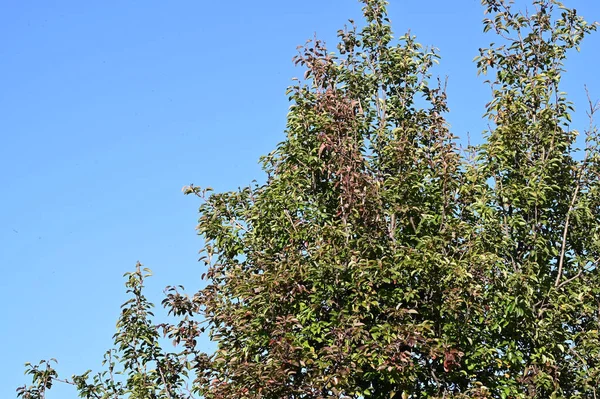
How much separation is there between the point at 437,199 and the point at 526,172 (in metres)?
1.85

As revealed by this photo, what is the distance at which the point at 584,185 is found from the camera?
64.9ft

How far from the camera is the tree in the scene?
16.9 m

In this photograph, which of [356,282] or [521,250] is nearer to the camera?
[356,282]

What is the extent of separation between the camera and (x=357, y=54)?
21.7 meters

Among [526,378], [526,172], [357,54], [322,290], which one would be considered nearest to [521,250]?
[526,172]

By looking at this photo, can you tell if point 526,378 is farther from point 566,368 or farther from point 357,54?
point 357,54

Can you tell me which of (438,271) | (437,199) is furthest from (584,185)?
Result: (438,271)

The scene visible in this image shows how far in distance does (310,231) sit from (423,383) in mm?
3557

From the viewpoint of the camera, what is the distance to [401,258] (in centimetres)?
1736

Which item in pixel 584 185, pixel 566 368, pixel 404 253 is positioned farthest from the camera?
pixel 584 185

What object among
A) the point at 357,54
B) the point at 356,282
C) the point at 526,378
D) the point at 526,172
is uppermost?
the point at 357,54

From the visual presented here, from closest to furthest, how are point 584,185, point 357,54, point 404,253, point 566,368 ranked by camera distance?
point 404,253 → point 566,368 → point 584,185 → point 357,54

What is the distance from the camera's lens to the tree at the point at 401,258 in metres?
16.9

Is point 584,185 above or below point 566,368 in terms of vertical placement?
above
